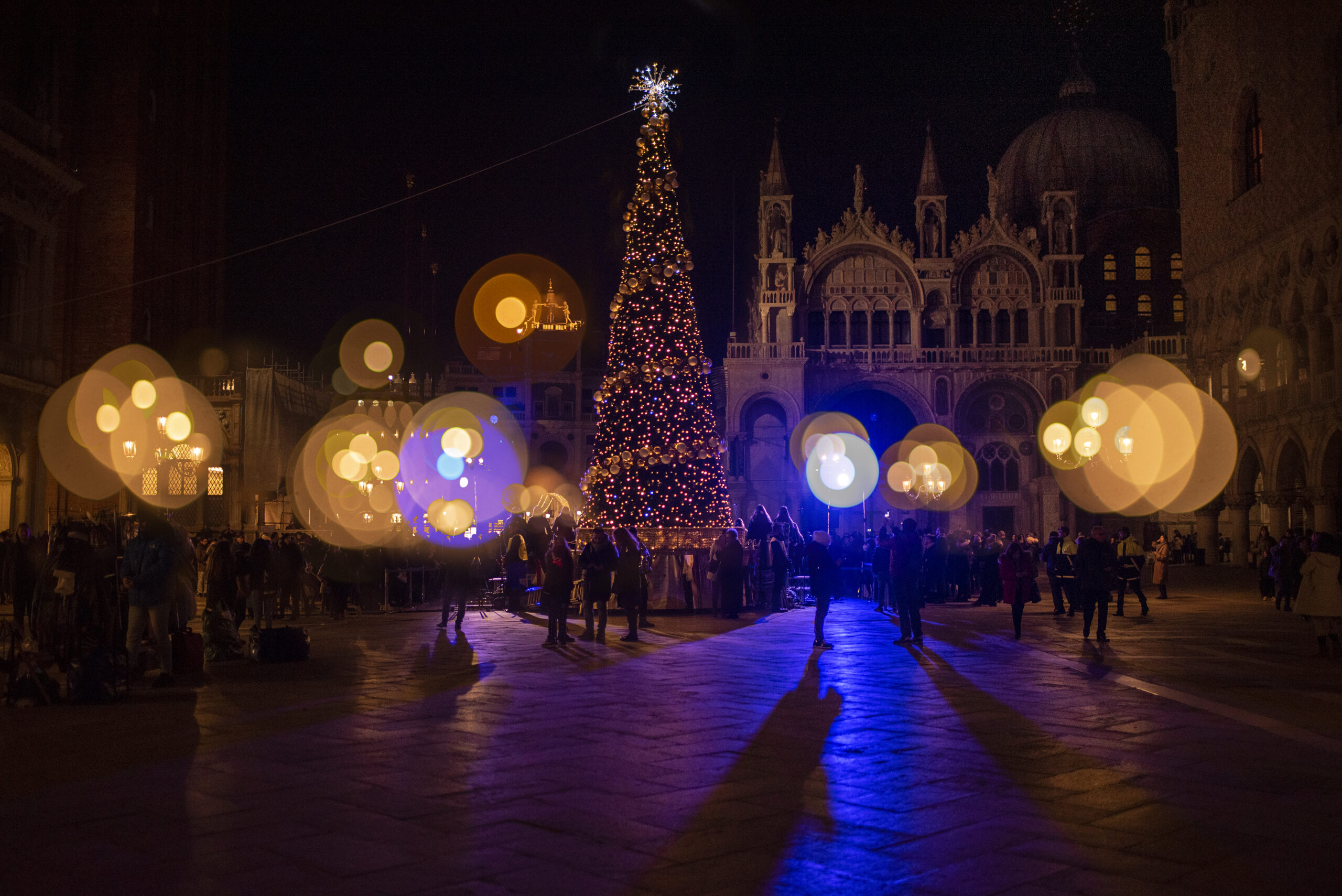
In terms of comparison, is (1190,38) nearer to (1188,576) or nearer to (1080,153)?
(1188,576)

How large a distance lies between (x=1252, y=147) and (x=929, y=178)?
16.7 m

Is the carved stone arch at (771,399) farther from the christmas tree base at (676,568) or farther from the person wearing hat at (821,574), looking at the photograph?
the person wearing hat at (821,574)

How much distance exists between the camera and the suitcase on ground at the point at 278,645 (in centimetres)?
1051

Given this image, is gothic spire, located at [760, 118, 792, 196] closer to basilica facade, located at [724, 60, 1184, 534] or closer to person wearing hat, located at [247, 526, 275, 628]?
basilica facade, located at [724, 60, 1184, 534]

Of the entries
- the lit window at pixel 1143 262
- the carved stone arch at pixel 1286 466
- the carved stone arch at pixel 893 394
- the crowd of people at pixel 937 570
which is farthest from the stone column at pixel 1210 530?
the lit window at pixel 1143 262

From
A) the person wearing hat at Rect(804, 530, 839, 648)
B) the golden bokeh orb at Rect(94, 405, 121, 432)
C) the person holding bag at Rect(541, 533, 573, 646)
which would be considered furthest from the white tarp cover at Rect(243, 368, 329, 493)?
the person wearing hat at Rect(804, 530, 839, 648)

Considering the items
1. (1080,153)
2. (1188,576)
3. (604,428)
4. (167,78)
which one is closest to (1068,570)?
(604,428)

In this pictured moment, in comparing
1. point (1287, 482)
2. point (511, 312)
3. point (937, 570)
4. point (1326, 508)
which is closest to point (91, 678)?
point (937, 570)

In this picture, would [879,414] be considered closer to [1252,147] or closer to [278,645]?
[1252,147]

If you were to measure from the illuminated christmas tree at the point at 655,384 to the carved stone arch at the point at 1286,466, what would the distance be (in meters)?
16.9

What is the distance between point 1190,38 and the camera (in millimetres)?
32312

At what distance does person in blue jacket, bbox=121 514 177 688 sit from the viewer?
349 inches

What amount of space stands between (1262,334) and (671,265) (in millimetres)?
18231

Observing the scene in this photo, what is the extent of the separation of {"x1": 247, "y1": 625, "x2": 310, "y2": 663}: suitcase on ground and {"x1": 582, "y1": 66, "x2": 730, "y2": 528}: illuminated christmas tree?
23.9ft
